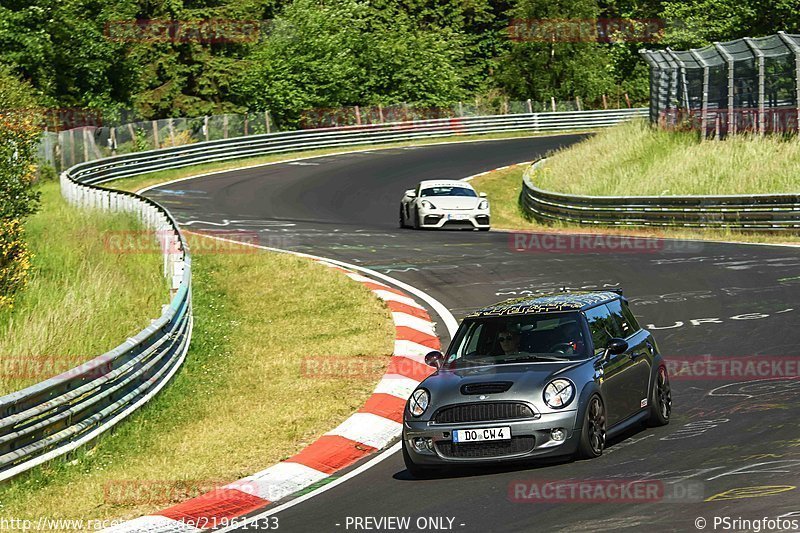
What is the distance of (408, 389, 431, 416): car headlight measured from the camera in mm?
10406

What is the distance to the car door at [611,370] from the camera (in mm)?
10645

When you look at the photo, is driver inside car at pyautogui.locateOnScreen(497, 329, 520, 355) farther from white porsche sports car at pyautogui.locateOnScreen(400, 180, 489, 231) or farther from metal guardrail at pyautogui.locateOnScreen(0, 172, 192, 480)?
white porsche sports car at pyautogui.locateOnScreen(400, 180, 489, 231)

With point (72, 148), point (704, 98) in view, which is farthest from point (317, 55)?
point (704, 98)

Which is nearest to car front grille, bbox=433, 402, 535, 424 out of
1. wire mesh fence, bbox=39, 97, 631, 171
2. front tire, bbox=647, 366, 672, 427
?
front tire, bbox=647, 366, 672, 427

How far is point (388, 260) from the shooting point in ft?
78.5

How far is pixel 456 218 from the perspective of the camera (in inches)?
1161

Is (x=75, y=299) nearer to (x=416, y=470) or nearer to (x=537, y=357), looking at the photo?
(x=416, y=470)

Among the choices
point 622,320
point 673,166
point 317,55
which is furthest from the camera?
point 317,55

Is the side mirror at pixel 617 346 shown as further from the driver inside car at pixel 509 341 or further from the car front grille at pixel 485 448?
the car front grille at pixel 485 448

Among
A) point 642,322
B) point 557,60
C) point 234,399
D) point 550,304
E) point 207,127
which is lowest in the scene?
point 642,322

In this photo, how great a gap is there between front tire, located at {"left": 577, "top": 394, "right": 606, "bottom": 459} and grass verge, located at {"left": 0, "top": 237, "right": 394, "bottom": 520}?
10.1ft

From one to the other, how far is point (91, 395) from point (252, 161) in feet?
126

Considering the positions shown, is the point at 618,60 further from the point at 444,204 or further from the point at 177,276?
the point at 177,276

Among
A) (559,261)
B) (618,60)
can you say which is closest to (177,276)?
(559,261)
